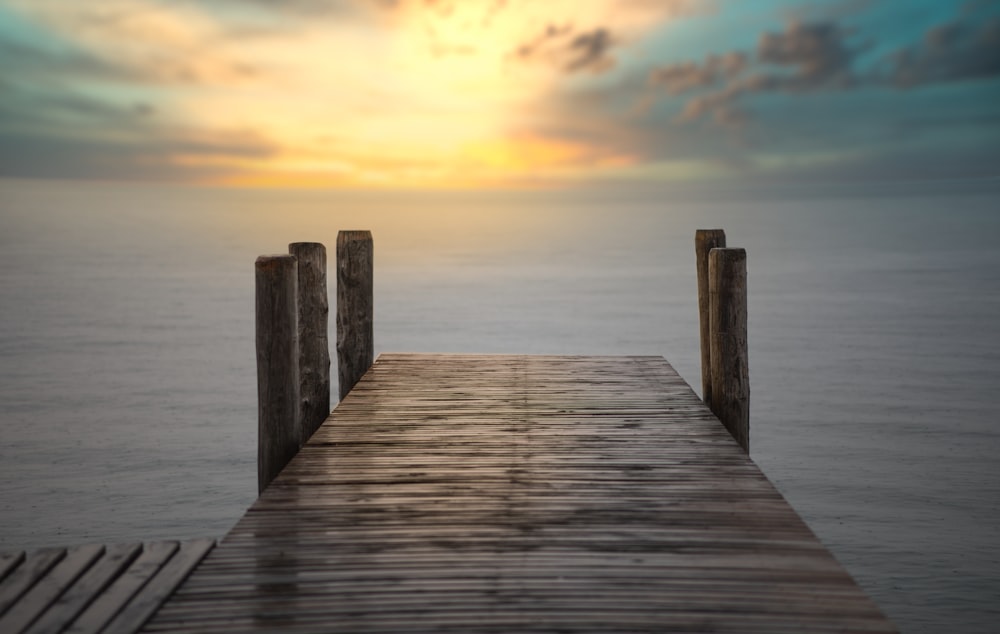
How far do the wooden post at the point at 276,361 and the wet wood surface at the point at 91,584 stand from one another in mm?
1406

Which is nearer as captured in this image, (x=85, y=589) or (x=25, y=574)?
(x=85, y=589)

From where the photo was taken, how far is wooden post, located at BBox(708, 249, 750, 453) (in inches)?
288

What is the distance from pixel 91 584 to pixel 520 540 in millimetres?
1970

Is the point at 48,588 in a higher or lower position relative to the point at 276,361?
lower

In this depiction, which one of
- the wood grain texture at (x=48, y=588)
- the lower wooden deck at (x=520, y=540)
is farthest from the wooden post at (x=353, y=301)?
the wood grain texture at (x=48, y=588)

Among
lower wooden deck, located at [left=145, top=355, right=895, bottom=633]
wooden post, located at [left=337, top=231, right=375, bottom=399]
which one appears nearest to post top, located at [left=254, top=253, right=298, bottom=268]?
lower wooden deck, located at [left=145, top=355, right=895, bottom=633]

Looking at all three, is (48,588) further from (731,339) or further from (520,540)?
(731,339)

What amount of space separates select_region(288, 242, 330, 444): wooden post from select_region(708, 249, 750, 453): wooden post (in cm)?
317

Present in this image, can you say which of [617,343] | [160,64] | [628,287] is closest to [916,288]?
[628,287]

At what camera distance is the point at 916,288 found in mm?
54125

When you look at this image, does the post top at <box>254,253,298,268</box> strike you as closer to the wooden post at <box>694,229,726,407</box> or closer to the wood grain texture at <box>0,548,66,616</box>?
the wood grain texture at <box>0,548,66,616</box>

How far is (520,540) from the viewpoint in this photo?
172 inches

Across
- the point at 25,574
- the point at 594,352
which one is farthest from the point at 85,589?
the point at 594,352

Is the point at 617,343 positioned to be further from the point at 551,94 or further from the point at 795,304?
the point at 551,94
